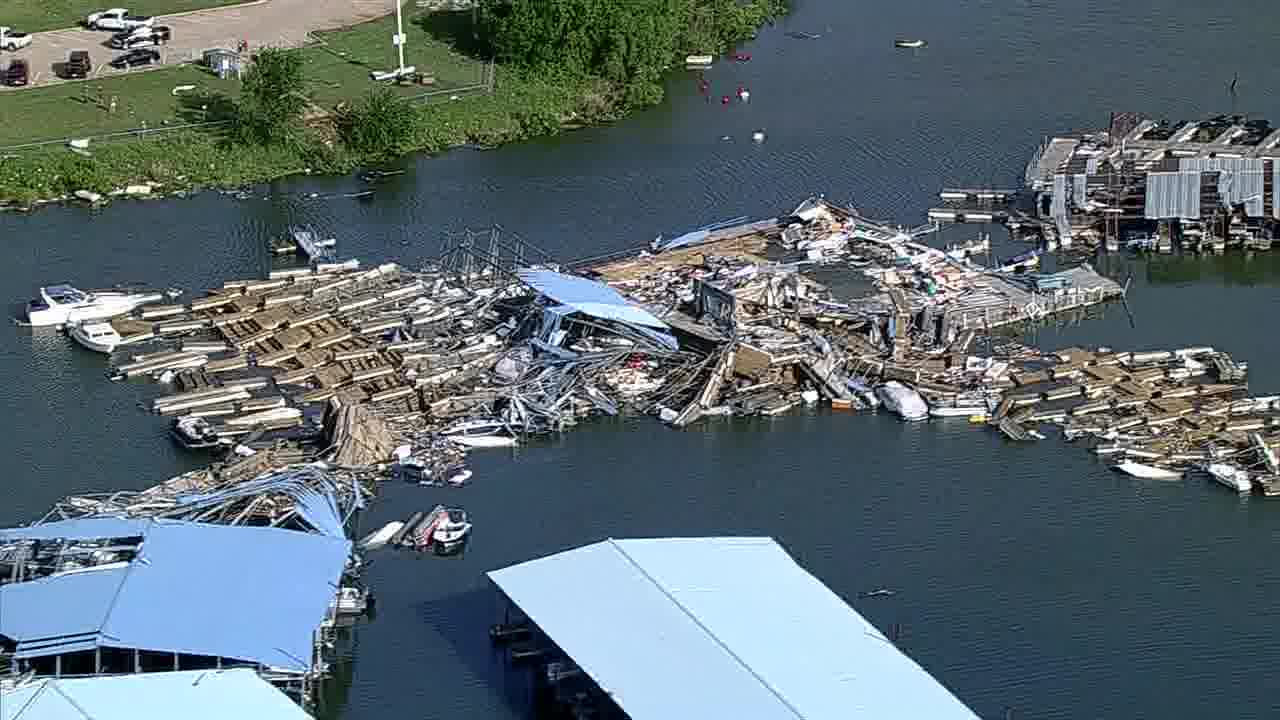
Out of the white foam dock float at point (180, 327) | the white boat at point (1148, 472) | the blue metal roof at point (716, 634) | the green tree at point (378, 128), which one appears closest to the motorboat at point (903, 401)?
the white boat at point (1148, 472)

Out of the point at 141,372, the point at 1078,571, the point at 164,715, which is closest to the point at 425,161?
the point at 141,372

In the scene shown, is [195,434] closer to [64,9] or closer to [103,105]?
[103,105]

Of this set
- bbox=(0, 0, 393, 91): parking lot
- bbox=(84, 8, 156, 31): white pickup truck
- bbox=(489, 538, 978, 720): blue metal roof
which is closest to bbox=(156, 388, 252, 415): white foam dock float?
bbox=(489, 538, 978, 720): blue metal roof

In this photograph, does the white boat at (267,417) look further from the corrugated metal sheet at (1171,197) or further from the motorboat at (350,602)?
the corrugated metal sheet at (1171,197)

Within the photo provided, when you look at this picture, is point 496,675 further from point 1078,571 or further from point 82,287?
point 82,287

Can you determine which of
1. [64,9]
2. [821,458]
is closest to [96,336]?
[821,458]

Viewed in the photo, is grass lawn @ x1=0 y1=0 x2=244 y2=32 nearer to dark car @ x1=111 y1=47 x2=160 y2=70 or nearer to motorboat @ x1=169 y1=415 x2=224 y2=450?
dark car @ x1=111 y1=47 x2=160 y2=70
